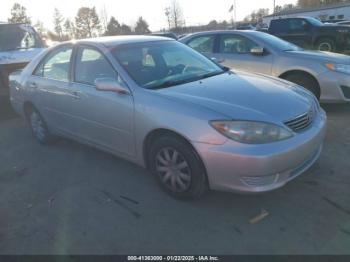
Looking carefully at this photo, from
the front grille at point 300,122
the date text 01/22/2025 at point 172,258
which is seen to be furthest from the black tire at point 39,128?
the front grille at point 300,122

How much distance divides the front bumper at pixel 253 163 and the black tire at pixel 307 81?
306cm

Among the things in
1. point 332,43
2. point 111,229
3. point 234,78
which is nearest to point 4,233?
point 111,229

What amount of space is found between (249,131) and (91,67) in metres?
2.16

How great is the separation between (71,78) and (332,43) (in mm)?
13004

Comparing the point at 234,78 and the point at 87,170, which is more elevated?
the point at 234,78

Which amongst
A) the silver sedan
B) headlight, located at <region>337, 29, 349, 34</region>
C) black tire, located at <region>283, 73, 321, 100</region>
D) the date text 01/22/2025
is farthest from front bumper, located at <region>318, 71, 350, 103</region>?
headlight, located at <region>337, 29, 349, 34</region>

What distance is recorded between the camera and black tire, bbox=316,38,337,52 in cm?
1430

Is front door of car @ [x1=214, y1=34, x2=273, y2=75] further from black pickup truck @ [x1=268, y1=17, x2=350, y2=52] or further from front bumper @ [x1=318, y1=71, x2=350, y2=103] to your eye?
black pickup truck @ [x1=268, y1=17, x2=350, y2=52]

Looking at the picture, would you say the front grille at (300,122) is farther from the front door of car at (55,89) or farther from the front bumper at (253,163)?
the front door of car at (55,89)

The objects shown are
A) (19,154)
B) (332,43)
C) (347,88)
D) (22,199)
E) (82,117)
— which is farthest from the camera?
(332,43)

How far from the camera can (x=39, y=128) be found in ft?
17.6

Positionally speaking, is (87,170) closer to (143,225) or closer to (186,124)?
(143,225)

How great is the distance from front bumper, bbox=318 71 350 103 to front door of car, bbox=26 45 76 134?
3.99 m

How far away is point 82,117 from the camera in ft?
13.8
